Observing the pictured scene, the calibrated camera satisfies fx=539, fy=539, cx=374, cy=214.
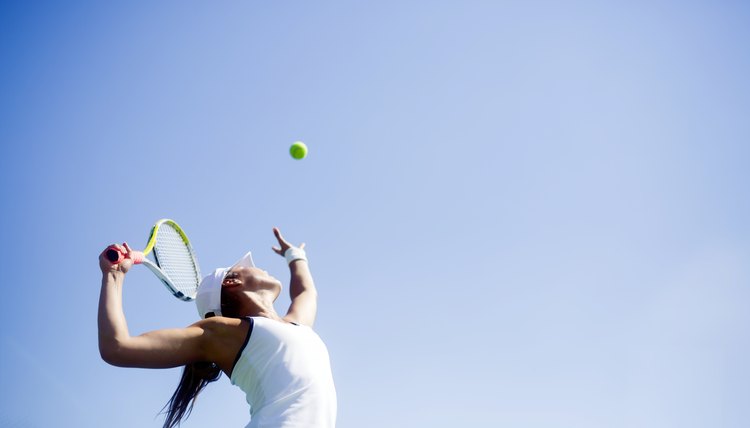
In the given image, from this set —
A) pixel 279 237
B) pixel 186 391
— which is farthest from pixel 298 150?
pixel 186 391

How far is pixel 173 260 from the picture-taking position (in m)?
6.78

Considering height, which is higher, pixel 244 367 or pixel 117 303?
pixel 117 303

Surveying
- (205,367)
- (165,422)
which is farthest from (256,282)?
(165,422)

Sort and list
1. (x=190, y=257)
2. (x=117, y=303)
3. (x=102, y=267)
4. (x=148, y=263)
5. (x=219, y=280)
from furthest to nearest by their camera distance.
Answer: (x=190, y=257)
(x=148, y=263)
(x=219, y=280)
(x=102, y=267)
(x=117, y=303)

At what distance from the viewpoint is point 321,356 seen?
13.8ft

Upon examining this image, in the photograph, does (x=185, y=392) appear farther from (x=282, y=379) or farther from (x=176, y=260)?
(x=176, y=260)

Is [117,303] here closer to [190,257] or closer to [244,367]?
[244,367]

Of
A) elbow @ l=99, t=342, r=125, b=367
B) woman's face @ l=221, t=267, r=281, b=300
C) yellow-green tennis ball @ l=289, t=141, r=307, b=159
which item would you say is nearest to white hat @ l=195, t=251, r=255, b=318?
woman's face @ l=221, t=267, r=281, b=300

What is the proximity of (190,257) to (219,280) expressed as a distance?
94.8 inches

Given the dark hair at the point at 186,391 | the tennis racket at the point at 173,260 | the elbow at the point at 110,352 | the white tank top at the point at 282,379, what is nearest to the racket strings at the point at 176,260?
the tennis racket at the point at 173,260

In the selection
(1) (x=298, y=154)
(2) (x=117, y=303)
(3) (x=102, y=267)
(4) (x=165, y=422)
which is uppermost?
(1) (x=298, y=154)

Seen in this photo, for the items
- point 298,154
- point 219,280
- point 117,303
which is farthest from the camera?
point 298,154

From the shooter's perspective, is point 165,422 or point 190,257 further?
point 190,257

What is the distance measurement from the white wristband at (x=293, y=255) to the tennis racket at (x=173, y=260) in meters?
1.27
